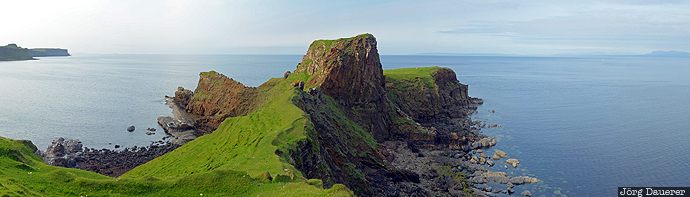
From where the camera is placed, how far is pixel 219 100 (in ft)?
393

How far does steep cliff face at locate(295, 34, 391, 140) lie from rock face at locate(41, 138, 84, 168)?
46.1 m

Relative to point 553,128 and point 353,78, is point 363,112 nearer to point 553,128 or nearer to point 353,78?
point 353,78

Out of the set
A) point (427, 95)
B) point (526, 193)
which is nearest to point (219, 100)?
point (427, 95)

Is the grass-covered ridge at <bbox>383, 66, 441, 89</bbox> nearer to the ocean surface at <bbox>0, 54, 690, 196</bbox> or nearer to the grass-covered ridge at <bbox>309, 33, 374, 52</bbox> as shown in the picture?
the ocean surface at <bbox>0, 54, 690, 196</bbox>

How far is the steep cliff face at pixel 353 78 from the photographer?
3893 inches

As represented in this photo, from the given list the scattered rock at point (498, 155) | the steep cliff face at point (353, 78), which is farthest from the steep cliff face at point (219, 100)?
the scattered rock at point (498, 155)

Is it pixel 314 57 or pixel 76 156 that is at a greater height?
pixel 314 57

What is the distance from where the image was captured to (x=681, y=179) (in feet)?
243

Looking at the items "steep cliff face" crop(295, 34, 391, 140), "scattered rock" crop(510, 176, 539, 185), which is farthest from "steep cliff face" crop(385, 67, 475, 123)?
"scattered rock" crop(510, 176, 539, 185)

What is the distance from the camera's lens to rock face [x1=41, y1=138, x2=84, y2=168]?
77.6 m

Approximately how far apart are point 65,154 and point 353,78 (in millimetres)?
56789

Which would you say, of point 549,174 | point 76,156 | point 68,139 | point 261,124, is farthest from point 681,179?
point 68,139

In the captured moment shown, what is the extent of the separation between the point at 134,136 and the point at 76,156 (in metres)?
21.1

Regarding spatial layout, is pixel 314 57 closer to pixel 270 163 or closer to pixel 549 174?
pixel 549 174
